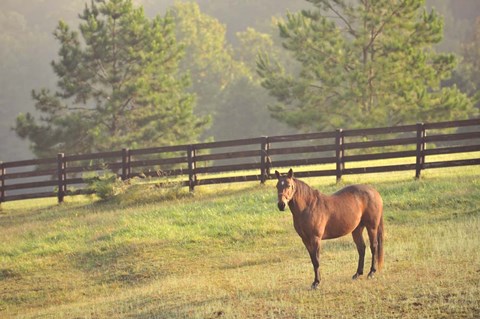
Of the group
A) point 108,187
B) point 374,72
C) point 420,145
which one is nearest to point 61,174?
point 108,187

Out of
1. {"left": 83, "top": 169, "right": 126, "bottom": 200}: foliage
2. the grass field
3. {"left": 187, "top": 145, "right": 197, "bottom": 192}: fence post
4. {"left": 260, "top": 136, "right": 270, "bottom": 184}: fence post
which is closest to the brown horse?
the grass field

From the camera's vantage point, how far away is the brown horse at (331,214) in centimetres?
1212

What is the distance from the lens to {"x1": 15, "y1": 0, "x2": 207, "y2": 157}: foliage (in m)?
41.1

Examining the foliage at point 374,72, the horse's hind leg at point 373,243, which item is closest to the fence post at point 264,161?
the horse's hind leg at point 373,243

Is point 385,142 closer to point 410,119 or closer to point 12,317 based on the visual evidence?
point 12,317

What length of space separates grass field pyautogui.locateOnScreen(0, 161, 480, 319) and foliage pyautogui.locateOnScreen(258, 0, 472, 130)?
581 inches

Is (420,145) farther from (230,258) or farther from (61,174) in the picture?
(61,174)

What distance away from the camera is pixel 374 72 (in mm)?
40844

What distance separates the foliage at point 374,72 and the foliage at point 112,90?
659 cm

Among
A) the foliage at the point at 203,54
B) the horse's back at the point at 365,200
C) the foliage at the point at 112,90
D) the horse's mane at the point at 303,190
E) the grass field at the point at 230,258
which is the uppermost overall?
the foliage at the point at 203,54

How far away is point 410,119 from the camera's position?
40.5 metres

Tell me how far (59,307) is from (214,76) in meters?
59.9

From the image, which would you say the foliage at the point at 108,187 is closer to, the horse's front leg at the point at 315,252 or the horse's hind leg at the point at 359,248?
the horse's hind leg at the point at 359,248

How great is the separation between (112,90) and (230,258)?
26320 millimetres
